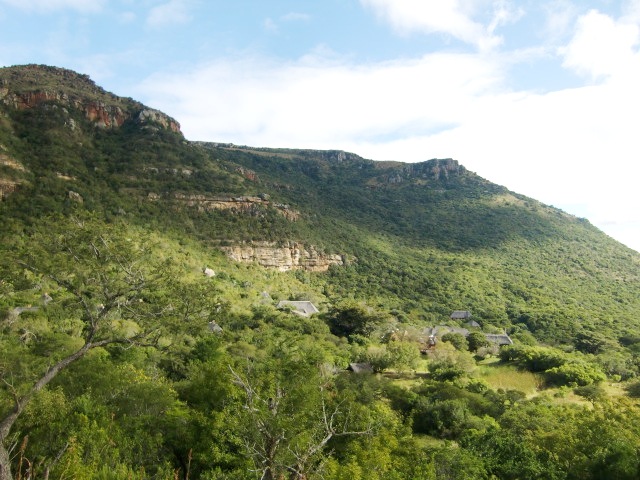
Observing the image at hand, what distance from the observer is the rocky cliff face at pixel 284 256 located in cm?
6218

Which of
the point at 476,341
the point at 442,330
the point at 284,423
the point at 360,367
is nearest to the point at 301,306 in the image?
the point at 442,330

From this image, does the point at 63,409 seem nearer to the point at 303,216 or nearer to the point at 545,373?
the point at 545,373

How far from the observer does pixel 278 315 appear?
42.8 metres

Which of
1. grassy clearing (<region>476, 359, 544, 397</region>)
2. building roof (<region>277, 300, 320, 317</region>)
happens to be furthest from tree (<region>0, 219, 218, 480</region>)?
building roof (<region>277, 300, 320, 317</region>)

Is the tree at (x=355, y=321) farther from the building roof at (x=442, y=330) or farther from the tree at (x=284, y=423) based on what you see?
the tree at (x=284, y=423)

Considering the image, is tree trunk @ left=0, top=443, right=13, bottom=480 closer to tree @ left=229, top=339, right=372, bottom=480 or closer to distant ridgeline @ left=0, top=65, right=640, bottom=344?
tree @ left=229, top=339, right=372, bottom=480

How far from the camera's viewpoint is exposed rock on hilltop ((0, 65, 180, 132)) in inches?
2596

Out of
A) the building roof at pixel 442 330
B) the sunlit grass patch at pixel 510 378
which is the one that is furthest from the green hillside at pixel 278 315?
the building roof at pixel 442 330

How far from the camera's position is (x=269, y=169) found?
→ 117250 mm

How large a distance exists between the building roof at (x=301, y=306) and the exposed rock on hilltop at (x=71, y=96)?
50.7m

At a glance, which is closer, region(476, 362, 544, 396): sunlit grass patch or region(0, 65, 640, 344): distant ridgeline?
region(476, 362, 544, 396): sunlit grass patch

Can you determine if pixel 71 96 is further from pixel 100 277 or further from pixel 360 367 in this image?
pixel 100 277

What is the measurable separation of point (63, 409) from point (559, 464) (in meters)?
18.9

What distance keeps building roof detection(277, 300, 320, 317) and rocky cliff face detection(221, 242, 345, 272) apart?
43.7 feet
